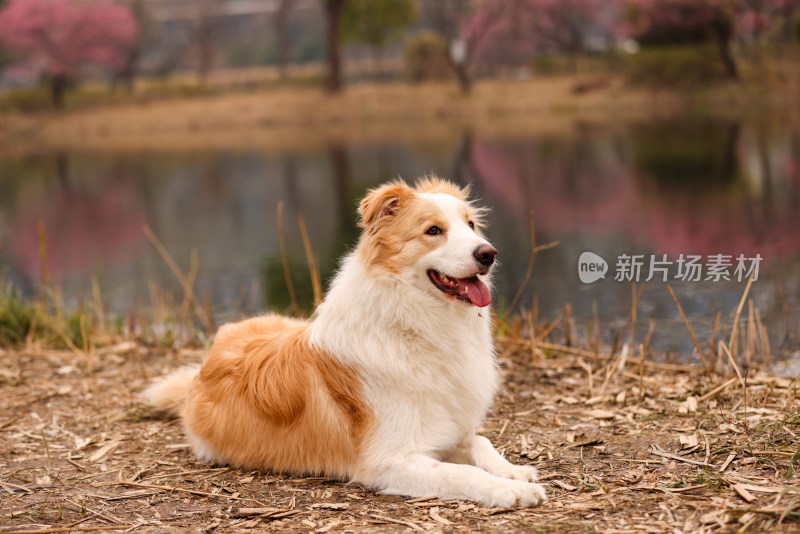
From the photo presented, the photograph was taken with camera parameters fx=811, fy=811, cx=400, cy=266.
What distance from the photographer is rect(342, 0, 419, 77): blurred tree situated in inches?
1836

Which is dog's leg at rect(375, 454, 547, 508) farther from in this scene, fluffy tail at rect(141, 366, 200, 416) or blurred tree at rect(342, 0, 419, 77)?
blurred tree at rect(342, 0, 419, 77)

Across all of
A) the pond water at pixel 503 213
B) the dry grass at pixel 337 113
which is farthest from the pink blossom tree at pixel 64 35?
the pond water at pixel 503 213

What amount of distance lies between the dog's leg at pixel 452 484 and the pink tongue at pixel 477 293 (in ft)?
2.70

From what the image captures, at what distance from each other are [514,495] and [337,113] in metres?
39.2

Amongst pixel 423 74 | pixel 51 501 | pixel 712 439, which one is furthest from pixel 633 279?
pixel 423 74

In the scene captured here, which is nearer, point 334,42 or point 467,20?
point 334,42

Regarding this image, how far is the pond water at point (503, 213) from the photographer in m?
9.90

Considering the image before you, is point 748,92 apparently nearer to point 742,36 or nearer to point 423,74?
point 742,36

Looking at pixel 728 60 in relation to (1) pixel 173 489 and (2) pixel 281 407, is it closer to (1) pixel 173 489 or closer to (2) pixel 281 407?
(2) pixel 281 407

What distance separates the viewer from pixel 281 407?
14.5 ft

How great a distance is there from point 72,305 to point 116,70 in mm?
46912

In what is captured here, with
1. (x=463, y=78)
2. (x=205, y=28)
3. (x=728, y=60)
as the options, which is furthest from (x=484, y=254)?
(x=205, y=28)

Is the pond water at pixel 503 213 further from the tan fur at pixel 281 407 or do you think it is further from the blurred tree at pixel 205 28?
the blurred tree at pixel 205 28

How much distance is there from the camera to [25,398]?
609 cm
